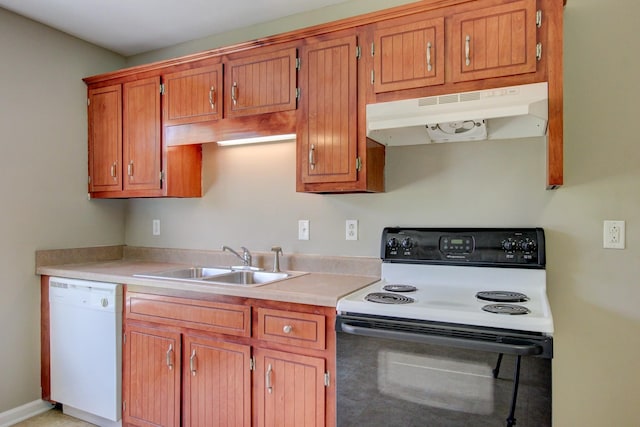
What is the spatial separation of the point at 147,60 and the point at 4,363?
7.52 ft

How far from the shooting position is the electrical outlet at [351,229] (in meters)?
2.31

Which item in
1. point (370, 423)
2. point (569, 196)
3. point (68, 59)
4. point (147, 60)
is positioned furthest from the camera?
point (147, 60)

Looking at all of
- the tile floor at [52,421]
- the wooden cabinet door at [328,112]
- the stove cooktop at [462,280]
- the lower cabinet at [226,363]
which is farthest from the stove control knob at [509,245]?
the tile floor at [52,421]

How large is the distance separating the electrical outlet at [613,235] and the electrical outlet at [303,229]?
1.50m

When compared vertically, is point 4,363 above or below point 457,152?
below

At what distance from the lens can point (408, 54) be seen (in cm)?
186

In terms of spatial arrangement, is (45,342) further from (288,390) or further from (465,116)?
(465,116)

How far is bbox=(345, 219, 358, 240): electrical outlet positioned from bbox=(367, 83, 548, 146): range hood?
20.6 inches

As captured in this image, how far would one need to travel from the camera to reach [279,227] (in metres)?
2.55

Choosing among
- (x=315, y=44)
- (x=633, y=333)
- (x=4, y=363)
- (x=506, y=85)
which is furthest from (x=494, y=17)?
(x=4, y=363)

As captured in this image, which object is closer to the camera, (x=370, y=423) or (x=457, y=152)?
(x=370, y=423)

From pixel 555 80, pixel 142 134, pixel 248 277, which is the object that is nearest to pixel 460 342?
pixel 555 80

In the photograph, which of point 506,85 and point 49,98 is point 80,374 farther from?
point 506,85

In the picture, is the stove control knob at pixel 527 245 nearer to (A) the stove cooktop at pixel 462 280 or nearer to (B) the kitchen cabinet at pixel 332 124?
(A) the stove cooktop at pixel 462 280
